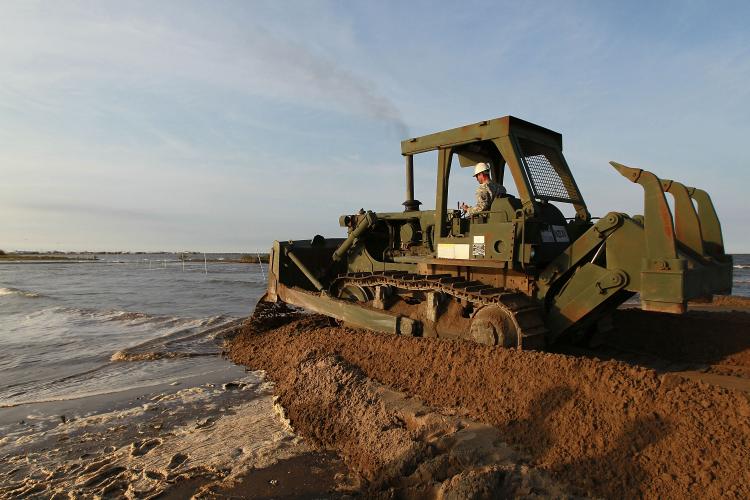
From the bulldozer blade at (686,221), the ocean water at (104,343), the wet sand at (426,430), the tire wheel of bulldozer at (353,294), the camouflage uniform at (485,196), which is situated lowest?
the ocean water at (104,343)

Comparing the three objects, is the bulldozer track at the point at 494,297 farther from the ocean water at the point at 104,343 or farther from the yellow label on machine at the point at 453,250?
the ocean water at the point at 104,343

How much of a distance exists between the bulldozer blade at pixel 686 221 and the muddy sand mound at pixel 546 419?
2211mm

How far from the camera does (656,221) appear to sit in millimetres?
4414

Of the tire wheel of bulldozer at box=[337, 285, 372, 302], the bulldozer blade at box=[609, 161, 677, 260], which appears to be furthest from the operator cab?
the tire wheel of bulldozer at box=[337, 285, 372, 302]

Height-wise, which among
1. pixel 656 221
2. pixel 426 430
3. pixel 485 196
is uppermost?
pixel 485 196

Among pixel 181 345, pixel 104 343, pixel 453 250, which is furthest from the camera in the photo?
pixel 104 343

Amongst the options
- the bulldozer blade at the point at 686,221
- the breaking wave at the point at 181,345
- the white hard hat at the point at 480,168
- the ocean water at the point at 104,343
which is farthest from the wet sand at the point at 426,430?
the breaking wave at the point at 181,345

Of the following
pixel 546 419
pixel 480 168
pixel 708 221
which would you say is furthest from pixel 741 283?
pixel 546 419

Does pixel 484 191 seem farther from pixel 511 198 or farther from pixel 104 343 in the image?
pixel 104 343

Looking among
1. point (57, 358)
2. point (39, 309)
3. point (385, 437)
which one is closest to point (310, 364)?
point (385, 437)

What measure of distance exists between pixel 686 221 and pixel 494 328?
2.46 m

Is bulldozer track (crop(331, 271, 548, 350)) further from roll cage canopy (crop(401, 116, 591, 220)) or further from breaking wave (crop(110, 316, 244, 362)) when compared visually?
breaking wave (crop(110, 316, 244, 362))

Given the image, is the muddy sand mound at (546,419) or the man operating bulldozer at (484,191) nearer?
the muddy sand mound at (546,419)

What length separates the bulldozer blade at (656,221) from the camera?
14.2 ft
